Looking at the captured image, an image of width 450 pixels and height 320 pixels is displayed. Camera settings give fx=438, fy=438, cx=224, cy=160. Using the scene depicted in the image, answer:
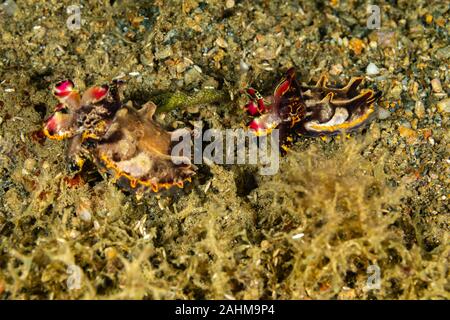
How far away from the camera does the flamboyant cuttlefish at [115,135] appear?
335cm

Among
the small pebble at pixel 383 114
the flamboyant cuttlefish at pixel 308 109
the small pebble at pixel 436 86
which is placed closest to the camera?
the flamboyant cuttlefish at pixel 308 109

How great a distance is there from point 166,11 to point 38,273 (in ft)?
8.95

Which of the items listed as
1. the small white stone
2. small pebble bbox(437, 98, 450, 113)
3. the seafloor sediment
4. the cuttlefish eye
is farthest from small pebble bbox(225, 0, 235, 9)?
small pebble bbox(437, 98, 450, 113)

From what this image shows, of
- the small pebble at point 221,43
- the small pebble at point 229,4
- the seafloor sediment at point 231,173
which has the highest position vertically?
the small pebble at point 229,4

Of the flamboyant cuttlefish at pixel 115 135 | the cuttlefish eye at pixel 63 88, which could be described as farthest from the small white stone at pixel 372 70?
the cuttlefish eye at pixel 63 88

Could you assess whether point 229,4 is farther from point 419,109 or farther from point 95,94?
point 419,109

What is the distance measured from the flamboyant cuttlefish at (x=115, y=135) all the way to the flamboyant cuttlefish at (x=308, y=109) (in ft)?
2.69

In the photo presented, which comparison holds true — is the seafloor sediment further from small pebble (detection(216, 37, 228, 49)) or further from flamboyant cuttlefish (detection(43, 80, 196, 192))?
flamboyant cuttlefish (detection(43, 80, 196, 192))

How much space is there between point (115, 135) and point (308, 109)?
1612 mm

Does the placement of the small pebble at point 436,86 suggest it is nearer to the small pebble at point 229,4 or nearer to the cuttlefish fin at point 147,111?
the small pebble at point 229,4

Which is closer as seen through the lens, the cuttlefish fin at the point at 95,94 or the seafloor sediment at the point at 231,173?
the seafloor sediment at the point at 231,173

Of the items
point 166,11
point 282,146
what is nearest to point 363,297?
point 282,146

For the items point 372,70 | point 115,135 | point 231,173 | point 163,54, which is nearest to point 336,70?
point 372,70

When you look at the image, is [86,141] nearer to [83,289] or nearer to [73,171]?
[73,171]
